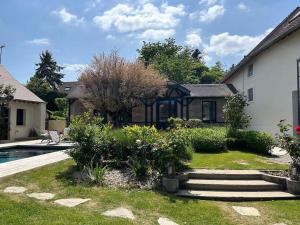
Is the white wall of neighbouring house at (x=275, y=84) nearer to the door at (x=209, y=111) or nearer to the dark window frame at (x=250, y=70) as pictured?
the dark window frame at (x=250, y=70)

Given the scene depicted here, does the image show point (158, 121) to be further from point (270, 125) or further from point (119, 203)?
point (119, 203)

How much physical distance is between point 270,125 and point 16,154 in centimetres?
1362

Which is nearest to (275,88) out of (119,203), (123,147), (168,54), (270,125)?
(270,125)

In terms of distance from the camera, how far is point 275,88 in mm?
17453

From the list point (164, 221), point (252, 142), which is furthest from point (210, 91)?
point (164, 221)

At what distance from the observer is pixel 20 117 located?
2197 centimetres

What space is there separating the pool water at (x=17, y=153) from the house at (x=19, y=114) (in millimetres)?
3422

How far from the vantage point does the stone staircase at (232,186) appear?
7148 millimetres

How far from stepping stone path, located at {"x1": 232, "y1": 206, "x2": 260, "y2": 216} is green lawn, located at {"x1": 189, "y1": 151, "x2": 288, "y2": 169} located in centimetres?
285

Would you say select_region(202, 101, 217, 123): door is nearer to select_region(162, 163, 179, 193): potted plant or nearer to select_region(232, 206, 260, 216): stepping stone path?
select_region(162, 163, 179, 193): potted plant

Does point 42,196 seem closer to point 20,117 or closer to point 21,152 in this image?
point 21,152

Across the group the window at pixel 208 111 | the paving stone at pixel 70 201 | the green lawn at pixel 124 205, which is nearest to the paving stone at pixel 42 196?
the green lawn at pixel 124 205

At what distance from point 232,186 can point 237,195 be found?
1.65 feet

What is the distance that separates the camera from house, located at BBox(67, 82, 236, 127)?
24250 millimetres
